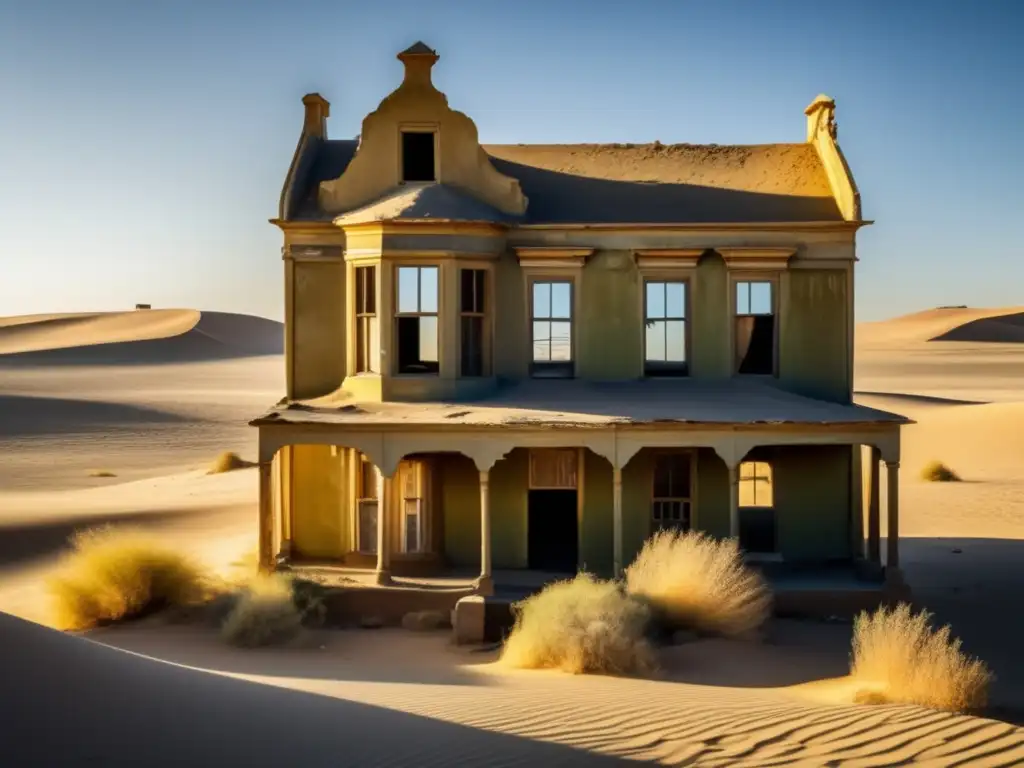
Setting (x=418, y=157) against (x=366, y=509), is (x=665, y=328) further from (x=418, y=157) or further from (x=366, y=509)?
(x=366, y=509)

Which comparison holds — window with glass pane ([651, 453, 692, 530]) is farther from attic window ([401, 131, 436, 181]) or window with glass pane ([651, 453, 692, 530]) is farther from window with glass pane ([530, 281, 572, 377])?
attic window ([401, 131, 436, 181])

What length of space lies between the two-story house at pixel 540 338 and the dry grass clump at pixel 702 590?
2239 millimetres

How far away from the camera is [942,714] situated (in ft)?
41.1

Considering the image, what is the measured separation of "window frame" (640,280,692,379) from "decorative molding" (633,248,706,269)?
15cm

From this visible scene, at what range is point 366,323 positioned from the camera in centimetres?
1955

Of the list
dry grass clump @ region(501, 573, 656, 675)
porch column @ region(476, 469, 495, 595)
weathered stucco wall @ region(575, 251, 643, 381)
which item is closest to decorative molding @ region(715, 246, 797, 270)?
weathered stucco wall @ region(575, 251, 643, 381)

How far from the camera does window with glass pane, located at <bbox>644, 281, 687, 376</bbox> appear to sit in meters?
20.1

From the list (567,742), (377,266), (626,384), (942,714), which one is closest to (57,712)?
(567,742)

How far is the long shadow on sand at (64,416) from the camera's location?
176 feet

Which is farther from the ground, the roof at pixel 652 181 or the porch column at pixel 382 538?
the roof at pixel 652 181

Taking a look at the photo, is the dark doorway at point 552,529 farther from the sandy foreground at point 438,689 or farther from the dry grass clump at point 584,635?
the dry grass clump at point 584,635

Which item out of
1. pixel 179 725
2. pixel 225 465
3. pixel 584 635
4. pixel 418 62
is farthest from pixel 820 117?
pixel 225 465

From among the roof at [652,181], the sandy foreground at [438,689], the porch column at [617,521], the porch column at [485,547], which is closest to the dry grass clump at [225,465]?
the sandy foreground at [438,689]

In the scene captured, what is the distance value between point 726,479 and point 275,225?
7.99 meters
